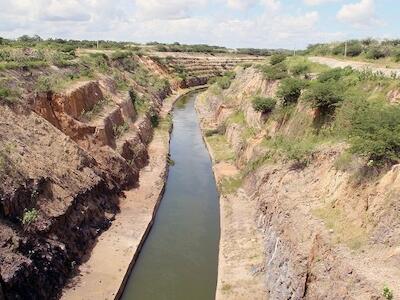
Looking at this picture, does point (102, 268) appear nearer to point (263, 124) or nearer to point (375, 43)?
point (263, 124)

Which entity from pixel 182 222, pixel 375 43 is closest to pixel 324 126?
pixel 182 222

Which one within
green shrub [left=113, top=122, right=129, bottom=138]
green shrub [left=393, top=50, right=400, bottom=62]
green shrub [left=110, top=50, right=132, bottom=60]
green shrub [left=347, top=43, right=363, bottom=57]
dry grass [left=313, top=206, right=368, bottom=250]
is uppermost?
green shrub [left=347, top=43, right=363, bottom=57]

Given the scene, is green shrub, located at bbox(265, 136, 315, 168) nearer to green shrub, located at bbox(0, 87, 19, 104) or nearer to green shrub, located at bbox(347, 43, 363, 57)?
green shrub, located at bbox(0, 87, 19, 104)

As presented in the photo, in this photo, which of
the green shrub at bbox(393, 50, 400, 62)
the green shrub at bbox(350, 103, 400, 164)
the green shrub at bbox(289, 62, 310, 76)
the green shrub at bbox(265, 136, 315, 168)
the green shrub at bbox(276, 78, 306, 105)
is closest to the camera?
the green shrub at bbox(350, 103, 400, 164)

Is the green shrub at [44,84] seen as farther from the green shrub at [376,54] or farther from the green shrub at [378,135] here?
the green shrub at [376,54]

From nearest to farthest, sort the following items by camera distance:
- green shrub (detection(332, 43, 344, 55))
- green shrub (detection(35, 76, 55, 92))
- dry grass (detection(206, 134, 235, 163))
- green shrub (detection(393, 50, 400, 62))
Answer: green shrub (detection(35, 76, 55, 92)), green shrub (detection(393, 50, 400, 62)), dry grass (detection(206, 134, 235, 163)), green shrub (detection(332, 43, 344, 55))

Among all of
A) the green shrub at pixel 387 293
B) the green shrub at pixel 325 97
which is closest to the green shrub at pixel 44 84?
the green shrub at pixel 325 97

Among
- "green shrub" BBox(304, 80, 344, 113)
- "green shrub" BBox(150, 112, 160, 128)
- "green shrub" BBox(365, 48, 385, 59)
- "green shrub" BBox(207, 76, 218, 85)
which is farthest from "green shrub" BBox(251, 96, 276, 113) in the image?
"green shrub" BBox(207, 76, 218, 85)
